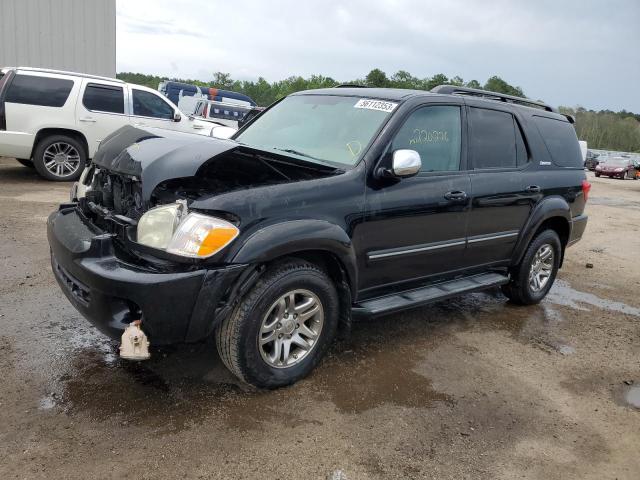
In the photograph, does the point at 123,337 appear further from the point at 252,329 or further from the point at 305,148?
the point at 305,148

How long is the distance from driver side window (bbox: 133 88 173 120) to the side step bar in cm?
810

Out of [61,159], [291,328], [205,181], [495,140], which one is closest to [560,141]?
[495,140]

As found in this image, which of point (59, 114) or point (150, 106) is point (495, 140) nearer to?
point (59, 114)

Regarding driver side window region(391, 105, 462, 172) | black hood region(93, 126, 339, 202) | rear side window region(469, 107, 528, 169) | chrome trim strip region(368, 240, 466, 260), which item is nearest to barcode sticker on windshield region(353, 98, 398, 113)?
driver side window region(391, 105, 462, 172)

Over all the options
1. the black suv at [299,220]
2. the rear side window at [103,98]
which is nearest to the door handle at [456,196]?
the black suv at [299,220]

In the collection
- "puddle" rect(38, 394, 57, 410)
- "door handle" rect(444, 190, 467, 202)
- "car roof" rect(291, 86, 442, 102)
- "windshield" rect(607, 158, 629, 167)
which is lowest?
"puddle" rect(38, 394, 57, 410)

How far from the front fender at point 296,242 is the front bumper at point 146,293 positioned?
0.39ft

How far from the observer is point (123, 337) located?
8.93ft

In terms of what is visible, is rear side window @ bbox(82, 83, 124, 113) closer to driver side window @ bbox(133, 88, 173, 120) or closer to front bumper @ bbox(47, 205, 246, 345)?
driver side window @ bbox(133, 88, 173, 120)

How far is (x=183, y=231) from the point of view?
2.82 metres

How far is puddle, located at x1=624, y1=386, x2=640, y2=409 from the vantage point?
→ 3640 mm

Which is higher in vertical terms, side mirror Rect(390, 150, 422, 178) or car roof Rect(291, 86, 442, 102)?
car roof Rect(291, 86, 442, 102)

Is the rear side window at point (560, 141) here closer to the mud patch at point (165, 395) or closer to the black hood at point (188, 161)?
the black hood at point (188, 161)

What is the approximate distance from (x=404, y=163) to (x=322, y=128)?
826 mm
